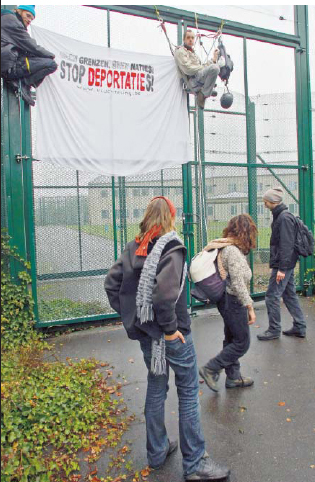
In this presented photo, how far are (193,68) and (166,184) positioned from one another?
175cm

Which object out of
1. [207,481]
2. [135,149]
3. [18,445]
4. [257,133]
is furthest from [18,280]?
[257,133]

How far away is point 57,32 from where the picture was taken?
5.82 meters

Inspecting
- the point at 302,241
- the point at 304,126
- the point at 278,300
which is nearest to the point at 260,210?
the point at 304,126

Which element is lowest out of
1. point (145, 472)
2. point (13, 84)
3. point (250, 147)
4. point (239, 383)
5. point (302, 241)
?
point (145, 472)

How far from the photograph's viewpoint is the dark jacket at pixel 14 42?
488 centimetres

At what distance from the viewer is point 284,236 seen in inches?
217

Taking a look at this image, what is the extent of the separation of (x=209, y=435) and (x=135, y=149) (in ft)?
13.4

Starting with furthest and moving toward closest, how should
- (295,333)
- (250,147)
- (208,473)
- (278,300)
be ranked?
(250,147) < (295,333) < (278,300) < (208,473)

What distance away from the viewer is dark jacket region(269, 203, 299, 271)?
5.51 meters

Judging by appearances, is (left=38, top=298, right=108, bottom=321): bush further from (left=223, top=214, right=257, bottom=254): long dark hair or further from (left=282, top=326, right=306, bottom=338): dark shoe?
(left=223, top=214, right=257, bottom=254): long dark hair

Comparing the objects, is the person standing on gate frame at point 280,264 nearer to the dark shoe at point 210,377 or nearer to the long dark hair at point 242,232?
the long dark hair at point 242,232

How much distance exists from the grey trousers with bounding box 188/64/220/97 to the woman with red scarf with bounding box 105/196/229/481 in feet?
12.8

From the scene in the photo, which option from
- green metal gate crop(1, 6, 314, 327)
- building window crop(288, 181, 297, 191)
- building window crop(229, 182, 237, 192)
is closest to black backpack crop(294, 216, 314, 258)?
green metal gate crop(1, 6, 314, 327)

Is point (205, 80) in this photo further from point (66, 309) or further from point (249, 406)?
point (249, 406)
